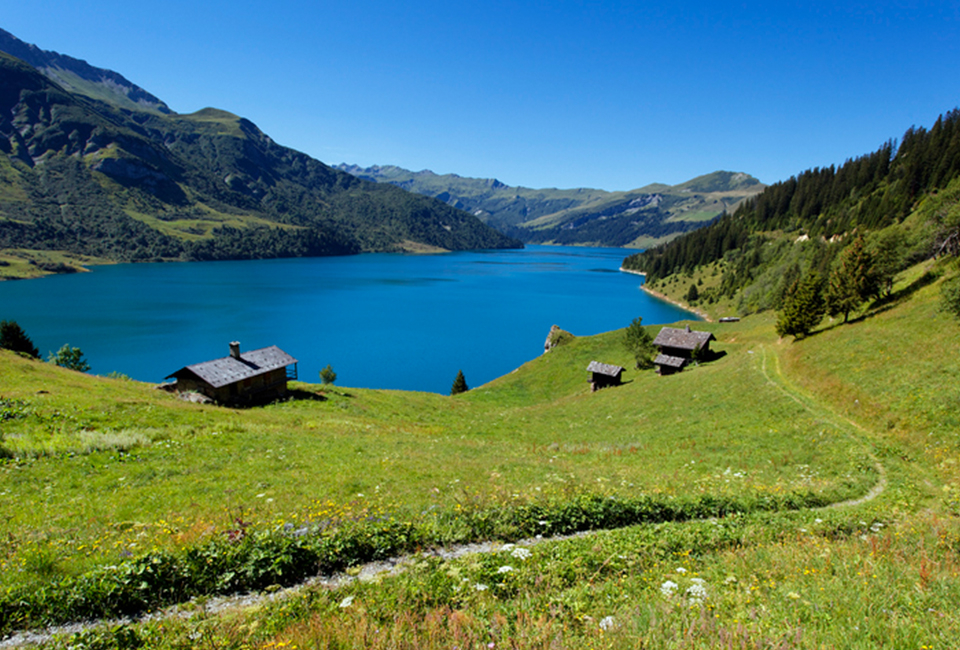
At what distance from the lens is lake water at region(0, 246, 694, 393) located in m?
82.1

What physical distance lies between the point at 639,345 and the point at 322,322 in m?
87.2

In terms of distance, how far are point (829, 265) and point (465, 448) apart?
10971cm

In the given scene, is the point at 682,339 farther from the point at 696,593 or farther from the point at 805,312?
the point at 696,593

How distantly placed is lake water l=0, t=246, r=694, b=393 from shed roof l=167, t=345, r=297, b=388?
2777cm

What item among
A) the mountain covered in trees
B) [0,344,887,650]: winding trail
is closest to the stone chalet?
the mountain covered in trees

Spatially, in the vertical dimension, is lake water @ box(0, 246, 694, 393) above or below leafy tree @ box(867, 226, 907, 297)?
below

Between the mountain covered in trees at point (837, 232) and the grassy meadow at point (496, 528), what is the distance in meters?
20.4

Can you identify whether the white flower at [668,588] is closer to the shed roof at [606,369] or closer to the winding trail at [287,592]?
the winding trail at [287,592]

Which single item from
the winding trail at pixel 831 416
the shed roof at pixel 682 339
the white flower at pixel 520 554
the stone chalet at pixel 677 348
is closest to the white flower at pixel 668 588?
the white flower at pixel 520 554

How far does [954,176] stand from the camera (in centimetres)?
9662

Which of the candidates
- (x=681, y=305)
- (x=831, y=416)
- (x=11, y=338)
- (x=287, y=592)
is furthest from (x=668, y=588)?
(x=681, y=305)

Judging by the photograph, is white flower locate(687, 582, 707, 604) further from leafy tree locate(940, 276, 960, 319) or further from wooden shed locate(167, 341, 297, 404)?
wooden shed locate(167, 341, 297, 404)

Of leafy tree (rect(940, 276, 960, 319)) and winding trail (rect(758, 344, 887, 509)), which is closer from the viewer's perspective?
winding trail (rect(758, 344, 887, 509))

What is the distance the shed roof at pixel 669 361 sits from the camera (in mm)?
55803
